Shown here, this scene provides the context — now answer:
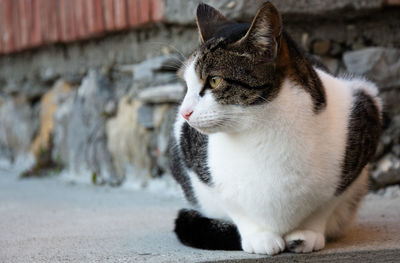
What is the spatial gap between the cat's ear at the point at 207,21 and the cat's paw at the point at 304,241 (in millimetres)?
621

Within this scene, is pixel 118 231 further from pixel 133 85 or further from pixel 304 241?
pixel 133 85

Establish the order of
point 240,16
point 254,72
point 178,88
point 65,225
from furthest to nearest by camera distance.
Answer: point 178,88 < point 240,16 < point 65,225 < point 254,72

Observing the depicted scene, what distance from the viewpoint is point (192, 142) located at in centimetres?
168

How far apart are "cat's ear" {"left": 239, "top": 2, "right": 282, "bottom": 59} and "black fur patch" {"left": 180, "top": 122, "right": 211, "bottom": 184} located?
347 millimetres

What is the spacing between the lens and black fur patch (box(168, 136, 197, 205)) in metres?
1.82

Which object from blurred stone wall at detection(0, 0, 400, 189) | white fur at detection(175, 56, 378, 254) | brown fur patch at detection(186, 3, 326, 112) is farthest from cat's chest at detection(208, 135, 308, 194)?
blurred stone wall at detection(0, 0, 400, 189)

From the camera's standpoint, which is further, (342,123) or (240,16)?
(240,16)

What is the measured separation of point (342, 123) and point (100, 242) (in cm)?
84

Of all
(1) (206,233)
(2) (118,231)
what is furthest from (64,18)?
(1) (206,233)

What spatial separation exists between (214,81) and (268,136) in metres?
0.21

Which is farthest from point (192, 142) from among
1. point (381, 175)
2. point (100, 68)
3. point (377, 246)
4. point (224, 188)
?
point (100, 68)

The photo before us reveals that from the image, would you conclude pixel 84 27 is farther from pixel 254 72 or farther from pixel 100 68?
pixel 254 72

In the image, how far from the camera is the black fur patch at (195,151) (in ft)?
5.26

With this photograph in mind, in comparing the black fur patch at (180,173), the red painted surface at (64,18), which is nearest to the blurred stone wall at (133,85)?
the red painted surface at (64,18)
